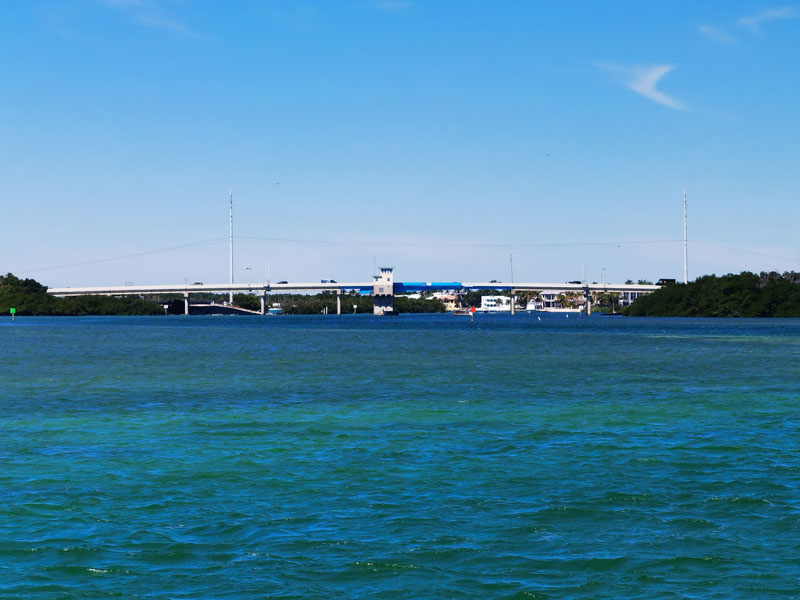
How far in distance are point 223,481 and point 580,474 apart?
8058 mm

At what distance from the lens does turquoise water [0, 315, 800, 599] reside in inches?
556

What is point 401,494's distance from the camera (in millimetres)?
19688

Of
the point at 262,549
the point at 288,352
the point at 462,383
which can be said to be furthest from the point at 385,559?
the point at 288,352

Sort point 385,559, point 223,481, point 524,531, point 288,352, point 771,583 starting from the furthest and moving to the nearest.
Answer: point 288,352
point 223,481
point 524,531
point 385,559
point 771,583

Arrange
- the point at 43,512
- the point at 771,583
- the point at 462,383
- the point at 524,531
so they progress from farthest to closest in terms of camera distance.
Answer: the point at 462,383 < the point at 43,512 < the point at 524,531 < the point at 771,583

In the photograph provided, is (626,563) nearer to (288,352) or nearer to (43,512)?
(43,512)

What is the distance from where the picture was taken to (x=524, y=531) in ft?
54.3

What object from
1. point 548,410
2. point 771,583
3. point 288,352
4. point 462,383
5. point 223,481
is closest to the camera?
point 771,583

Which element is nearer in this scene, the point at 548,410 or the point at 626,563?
the point at 626,563

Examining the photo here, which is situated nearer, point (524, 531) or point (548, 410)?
point (524, 531)

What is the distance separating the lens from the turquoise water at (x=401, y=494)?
14.1 metres

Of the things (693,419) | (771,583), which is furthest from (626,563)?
(693,419)

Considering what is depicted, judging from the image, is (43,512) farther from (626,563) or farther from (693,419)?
(693,419)

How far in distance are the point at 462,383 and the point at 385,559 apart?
33.3m
